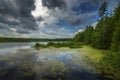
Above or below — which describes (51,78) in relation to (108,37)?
below

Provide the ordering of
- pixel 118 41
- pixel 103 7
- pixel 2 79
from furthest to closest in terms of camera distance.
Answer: pixel 103 7
pixel 118 41
pixel 2 79

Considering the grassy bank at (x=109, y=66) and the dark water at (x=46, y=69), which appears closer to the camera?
the dark water at (x=46, y=69)

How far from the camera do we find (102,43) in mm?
41594

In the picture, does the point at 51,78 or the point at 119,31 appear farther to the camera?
the point at 119,31

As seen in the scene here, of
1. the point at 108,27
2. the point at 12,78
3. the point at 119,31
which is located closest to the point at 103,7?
the point at 108,27

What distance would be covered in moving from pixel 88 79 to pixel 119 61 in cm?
630

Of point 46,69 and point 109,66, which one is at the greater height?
point 46,69

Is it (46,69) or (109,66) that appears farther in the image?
(109,66)

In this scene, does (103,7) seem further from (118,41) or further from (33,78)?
(33,78)

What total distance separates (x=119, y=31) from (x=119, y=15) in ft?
32.0

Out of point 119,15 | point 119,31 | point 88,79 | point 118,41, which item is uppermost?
point 119,15

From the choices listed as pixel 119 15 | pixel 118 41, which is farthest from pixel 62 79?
pixel 119 15

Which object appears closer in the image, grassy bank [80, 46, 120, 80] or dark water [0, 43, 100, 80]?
dark water [0, 43, 100, 80]

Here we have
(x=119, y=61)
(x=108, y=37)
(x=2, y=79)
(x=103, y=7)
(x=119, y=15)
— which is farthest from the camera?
(x=103, y=7)
